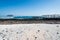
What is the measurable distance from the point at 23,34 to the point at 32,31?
0.84m

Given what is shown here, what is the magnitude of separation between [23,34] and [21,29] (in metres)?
0.86

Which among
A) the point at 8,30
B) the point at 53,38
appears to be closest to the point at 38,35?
the point at 53,38

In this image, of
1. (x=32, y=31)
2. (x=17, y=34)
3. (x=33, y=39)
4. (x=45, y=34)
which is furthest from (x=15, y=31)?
(x=45, y=34)

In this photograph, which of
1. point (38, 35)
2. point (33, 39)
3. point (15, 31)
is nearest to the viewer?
point (33, 39)

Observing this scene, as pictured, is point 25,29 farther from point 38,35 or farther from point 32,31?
point 38,35

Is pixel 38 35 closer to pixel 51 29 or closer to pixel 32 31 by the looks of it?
pixel 32 31

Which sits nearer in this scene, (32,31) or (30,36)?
(30,36)

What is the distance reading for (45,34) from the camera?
756cm

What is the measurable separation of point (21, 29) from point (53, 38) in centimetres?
272

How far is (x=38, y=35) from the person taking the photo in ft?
24.5

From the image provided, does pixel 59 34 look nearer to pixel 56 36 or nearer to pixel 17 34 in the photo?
pixel 56 36

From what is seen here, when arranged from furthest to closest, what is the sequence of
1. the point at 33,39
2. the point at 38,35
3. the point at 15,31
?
the point at 15,31, the point at 38,35, the point at 33,39

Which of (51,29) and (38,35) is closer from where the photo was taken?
(38,35)

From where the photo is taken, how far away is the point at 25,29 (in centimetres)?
848
